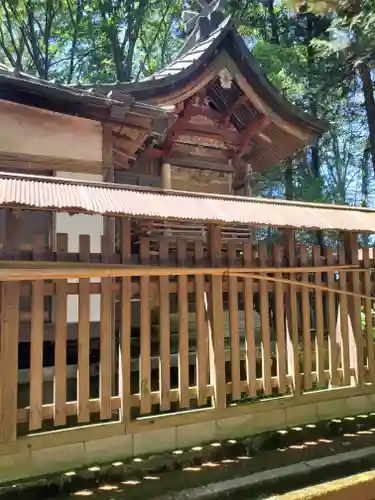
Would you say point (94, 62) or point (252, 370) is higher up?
point (94, 62)

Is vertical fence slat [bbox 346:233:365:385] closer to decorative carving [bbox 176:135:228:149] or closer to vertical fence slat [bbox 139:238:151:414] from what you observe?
vertical fence slat [bbox 139:238:151:414]

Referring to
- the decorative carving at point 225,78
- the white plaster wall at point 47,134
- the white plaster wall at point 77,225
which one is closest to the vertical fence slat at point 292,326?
the white plaster wall at point 77,225

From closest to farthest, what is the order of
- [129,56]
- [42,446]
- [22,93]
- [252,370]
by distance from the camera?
[42,446] < [252,370] < [22,93] < [129,56]

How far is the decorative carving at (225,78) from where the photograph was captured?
7.74 metres

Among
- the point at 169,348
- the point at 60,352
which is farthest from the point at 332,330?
the point at 60,352

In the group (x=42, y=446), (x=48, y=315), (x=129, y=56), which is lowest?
(x=42, y=446)

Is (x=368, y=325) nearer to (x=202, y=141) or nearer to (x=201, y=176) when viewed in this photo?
(x=201, y=176)

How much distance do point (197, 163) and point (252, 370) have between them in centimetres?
584

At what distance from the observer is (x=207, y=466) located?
132 inches

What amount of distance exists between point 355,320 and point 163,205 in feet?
8.32

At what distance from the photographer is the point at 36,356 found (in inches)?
116

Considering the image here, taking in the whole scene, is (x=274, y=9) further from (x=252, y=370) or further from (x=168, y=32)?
(x=252, y=370)

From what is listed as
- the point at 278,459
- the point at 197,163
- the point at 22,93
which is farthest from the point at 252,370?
the point at 197,163

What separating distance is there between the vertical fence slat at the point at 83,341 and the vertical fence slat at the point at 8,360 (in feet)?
1.50
